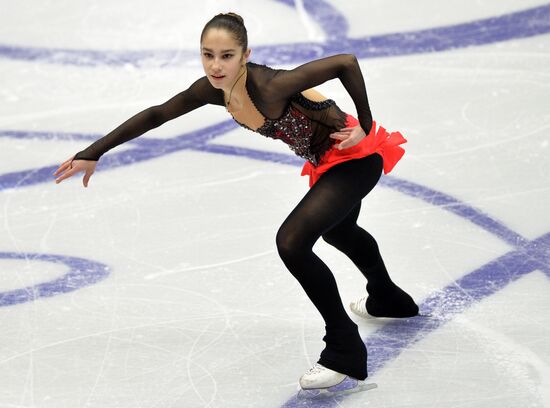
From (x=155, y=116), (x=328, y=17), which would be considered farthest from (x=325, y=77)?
(x=328, y=17)

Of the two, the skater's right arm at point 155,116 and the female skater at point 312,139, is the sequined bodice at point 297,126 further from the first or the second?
the skater's right arm at point 155,116

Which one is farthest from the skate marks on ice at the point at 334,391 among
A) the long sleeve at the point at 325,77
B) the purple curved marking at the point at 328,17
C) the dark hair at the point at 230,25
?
the purple curved marking at the point at 328,17

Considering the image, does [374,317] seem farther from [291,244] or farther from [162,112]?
[162,112]

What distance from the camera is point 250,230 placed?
4992 mm

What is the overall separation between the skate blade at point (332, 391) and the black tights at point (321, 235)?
0.05 meters

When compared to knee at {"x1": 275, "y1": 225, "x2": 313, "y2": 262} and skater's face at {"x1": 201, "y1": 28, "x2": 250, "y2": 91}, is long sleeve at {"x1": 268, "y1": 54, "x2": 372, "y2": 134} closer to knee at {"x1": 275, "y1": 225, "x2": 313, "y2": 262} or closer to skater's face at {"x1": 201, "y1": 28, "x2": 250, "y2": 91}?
skater's face at {"x1": 201, "y1": 28, "x2": 250, "y2": 91}

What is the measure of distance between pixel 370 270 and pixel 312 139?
0.62 metres

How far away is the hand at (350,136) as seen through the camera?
3561 millimetres

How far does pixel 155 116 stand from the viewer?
3783mm

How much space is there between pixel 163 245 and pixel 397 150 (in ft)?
4.55

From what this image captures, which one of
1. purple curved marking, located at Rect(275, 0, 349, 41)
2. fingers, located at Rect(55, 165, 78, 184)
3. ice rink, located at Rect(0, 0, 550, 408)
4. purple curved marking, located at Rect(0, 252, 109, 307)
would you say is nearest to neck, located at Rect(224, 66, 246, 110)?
fingers, located at Rect(55, 165, 78, 184)

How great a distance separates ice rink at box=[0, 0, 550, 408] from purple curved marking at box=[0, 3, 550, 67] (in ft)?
0.06

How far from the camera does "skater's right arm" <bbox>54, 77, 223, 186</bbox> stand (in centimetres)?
374

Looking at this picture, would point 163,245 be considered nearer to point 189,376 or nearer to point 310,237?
point 189,376
